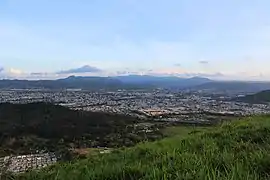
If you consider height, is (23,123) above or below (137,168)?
below

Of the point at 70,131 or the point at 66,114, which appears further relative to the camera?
the point at 66,114

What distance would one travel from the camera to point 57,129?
164 feet

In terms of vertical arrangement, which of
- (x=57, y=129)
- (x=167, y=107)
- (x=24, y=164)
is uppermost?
(x=24, y=164)

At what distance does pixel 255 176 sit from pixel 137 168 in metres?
1.49

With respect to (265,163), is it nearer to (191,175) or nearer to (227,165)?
(227,165)

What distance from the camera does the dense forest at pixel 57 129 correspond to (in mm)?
38259

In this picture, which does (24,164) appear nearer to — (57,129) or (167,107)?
(57,129)

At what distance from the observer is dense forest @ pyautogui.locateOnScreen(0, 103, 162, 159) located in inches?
1506

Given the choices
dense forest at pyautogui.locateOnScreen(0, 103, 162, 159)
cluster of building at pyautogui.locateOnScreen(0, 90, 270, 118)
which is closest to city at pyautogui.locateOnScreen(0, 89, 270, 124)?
cluster of building at pyautogui.locateOnScreen(0, 90, 270, 118)

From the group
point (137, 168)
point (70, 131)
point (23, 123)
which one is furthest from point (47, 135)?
point (137, 168)

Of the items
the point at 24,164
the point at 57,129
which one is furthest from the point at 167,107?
the point at 24,164

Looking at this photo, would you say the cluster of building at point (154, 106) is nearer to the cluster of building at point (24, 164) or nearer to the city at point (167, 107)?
the city at point (167, 107)

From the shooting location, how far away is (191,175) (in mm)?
3920

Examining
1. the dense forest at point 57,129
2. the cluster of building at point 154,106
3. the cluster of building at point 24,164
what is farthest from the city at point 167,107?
the cluster of building at point 24,164
